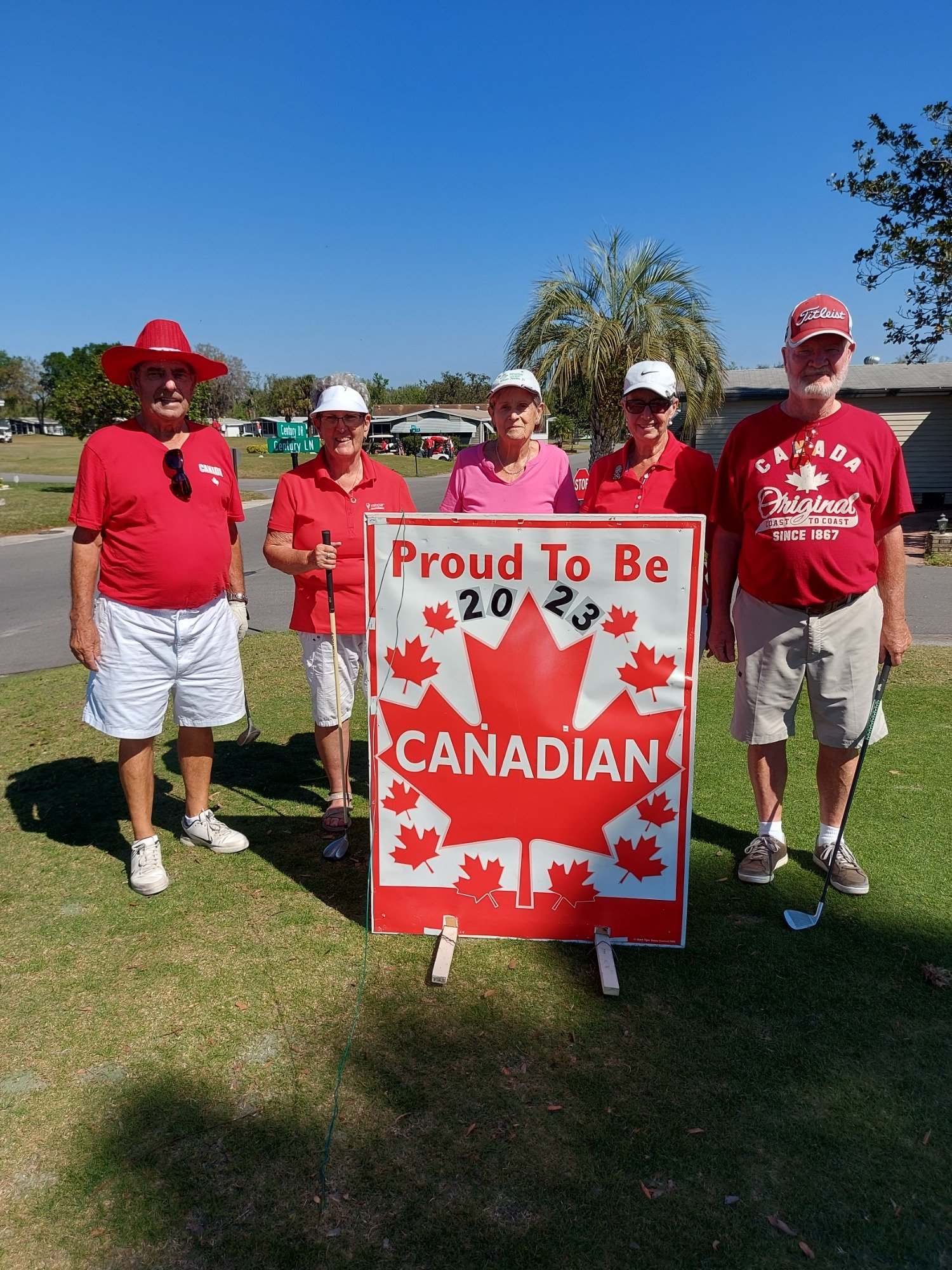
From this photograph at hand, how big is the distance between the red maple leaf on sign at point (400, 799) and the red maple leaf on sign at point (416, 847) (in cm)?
6

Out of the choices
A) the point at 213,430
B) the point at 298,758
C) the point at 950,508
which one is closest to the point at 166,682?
the point at 213,430

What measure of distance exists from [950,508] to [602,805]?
22079mm

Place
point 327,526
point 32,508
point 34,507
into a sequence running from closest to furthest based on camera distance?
point 327,526 → point 32,508 → point 34,507

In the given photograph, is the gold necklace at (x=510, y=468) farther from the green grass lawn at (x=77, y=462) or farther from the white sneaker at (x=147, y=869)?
the green grass lawn at (x=77, y=462)

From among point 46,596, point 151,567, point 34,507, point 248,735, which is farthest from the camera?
point 34,507

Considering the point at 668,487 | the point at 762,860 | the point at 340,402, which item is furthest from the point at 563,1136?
the point at 340,402

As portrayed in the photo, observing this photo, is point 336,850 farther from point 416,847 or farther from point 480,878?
point 480,878

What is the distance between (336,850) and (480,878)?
922 mm

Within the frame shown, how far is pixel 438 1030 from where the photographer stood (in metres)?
2.66

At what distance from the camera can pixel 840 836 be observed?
3430mm

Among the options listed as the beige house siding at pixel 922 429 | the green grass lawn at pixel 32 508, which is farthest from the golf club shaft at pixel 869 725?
the beige house siding at pixel 922 429

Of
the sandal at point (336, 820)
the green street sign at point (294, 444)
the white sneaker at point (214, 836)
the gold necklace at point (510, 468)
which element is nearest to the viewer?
the gold necklace at point (510, 468)

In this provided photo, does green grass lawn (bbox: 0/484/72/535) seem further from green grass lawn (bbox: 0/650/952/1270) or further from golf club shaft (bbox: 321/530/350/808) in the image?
green grass lawn (bbox: 0/650/952/1270)

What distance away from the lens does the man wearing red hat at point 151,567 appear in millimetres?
3307
